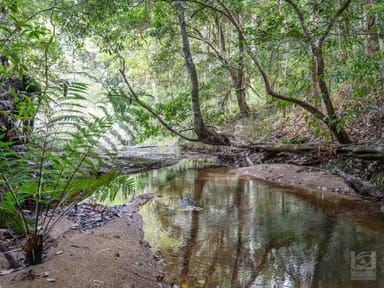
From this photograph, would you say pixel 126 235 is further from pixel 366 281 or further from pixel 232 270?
pixel 366 281

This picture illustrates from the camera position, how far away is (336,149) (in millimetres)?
7770

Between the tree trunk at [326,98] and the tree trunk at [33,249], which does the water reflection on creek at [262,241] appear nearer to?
the tree trunk at [33,249]

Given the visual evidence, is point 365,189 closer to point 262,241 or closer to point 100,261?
point 262,241

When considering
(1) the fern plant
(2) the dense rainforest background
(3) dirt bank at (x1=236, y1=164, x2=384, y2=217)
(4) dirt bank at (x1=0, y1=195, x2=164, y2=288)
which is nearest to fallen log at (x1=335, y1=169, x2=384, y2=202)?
(3) dirt bank at (x1=236, y1=164, x2=384, y2=217)

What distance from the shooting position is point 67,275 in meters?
2.75

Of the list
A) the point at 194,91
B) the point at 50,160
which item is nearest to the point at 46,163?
the point at 50,160

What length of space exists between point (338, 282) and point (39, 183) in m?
3.17

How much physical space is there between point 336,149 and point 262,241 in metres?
4.34

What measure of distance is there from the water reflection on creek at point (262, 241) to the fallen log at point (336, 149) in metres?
1.43

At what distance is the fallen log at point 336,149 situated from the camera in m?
6.41

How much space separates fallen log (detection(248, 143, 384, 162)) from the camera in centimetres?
641

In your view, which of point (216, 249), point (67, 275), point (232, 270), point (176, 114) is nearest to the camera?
point (67, 275)

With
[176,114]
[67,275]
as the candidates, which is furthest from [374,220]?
[176,114]

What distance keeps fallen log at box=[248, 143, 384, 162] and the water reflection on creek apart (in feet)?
4.70
